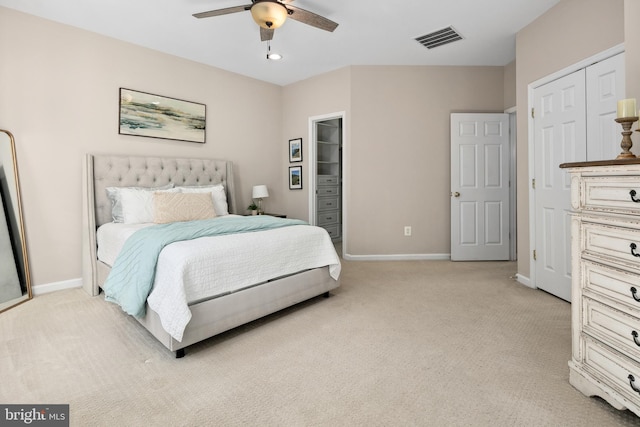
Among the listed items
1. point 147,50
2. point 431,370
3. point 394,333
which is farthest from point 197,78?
point 431,370

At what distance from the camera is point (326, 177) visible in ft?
18.9

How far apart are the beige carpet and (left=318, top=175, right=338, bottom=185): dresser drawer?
118 inches

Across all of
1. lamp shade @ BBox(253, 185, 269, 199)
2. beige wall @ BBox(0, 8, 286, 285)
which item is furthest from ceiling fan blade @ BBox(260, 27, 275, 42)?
lamp shade @ BBox(253, 185, 269, 199)

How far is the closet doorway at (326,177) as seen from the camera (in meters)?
5.16

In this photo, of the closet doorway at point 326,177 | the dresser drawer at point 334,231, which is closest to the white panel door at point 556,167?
the closet doorway at point 326,177

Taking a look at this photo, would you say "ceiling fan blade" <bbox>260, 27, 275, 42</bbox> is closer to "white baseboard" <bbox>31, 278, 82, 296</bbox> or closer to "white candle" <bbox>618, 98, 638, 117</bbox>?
"white candle" <bbox>618, 98, 638, 117</bbox>

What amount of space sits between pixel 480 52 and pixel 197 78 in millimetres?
3616

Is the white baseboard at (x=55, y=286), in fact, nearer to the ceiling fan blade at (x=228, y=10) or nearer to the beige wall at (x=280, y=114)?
the beige wall at (x=280, y=114)

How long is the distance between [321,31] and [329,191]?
2.80 metres

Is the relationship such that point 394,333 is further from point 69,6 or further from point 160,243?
point 69,6

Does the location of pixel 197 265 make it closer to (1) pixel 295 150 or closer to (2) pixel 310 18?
(2) pixel 310 18

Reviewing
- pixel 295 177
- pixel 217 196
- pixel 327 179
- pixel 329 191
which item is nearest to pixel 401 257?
pixel 329 191

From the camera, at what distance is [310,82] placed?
5027 mm

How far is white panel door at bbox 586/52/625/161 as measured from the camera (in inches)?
97.1
